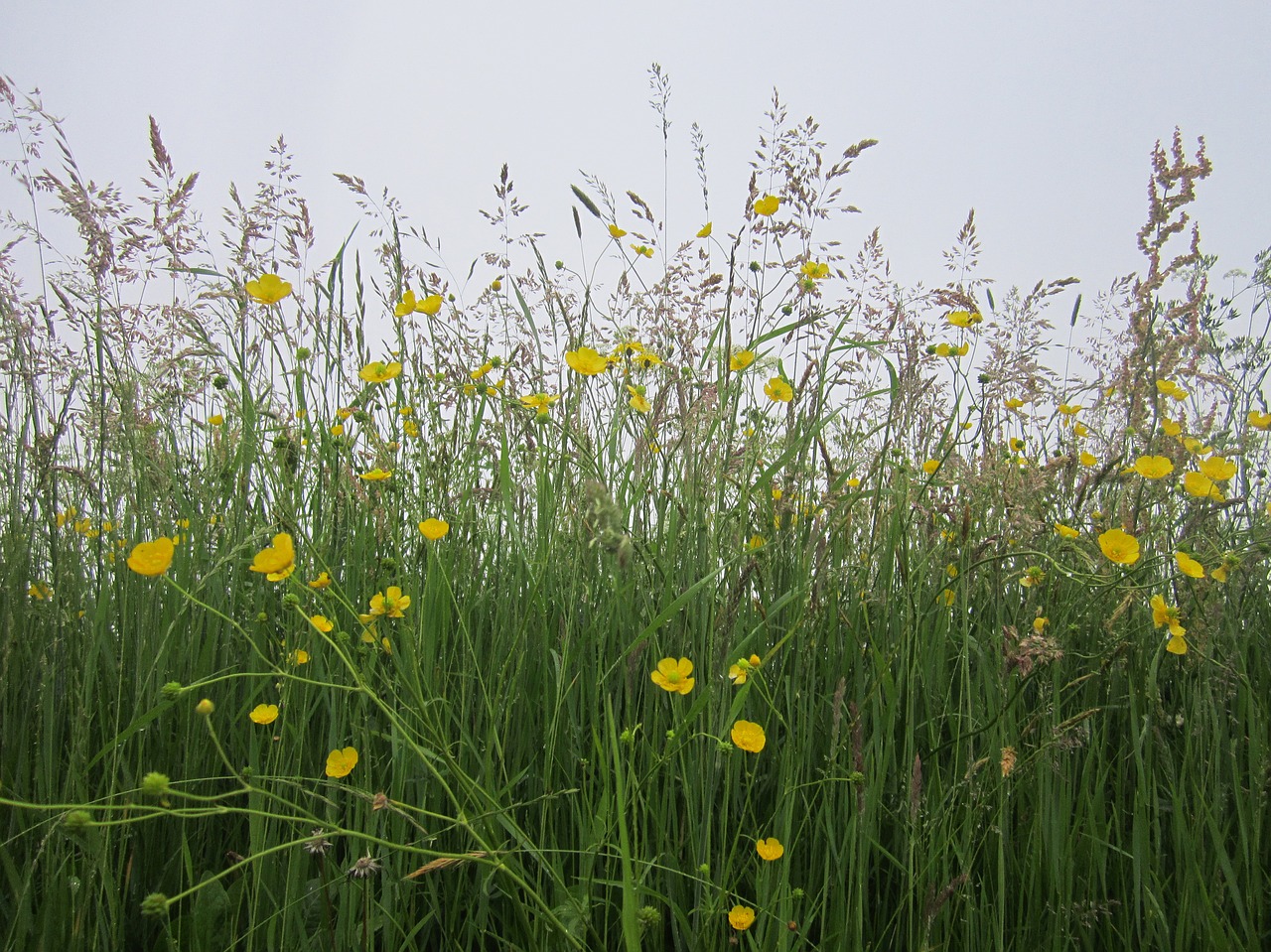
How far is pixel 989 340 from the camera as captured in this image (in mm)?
2098

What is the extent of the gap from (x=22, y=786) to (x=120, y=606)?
339mm

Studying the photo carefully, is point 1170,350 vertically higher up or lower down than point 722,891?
higher up

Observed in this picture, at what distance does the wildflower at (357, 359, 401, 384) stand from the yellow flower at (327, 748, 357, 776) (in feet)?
2.51

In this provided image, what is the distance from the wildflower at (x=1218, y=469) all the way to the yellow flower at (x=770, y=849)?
111 centimetres

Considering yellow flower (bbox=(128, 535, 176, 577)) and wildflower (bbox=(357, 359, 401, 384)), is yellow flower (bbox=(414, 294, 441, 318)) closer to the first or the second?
wildflower (bbox=(357, 359, 401, 384))

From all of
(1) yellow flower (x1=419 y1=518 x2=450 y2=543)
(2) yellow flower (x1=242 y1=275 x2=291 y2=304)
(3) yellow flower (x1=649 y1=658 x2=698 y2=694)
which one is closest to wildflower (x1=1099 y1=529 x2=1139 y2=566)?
(3) yellow flower (x1=649 y1=658 x2=698 y2=694)

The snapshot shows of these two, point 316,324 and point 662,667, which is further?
point 316,324

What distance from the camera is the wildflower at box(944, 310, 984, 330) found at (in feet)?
5.85

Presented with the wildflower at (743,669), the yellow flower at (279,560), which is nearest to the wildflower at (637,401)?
the wildflower at (743,669)

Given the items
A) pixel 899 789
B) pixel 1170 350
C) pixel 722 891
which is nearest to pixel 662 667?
pixel 722 891

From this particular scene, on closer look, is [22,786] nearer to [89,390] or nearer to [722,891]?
[89,390]

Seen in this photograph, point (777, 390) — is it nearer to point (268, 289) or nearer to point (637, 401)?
point (637, 401)

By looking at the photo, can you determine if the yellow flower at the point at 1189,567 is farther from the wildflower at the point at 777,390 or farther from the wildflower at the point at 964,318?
the wildflower at the point at 777,390

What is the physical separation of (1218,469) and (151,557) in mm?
1824
